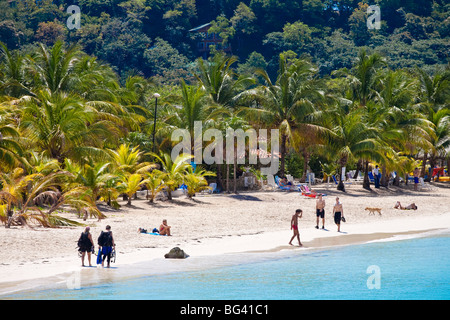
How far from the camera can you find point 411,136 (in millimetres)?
34281

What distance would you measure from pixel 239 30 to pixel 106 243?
80817 millimetres

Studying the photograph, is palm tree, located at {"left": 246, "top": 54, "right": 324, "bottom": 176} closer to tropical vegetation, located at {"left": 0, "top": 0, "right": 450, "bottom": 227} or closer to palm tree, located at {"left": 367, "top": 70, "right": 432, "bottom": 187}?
tropical vegetation, located at {"left": 0, "top": 0, "right": 450, "bottom": 227}

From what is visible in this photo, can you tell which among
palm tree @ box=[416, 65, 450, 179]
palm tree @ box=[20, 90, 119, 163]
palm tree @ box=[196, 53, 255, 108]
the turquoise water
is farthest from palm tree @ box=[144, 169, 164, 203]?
palm tree @ box=[416, 65, 450, 179]

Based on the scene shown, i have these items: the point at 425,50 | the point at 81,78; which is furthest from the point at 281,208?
the point at 425,50

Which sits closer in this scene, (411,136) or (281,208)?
(281,208)

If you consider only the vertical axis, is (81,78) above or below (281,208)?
above

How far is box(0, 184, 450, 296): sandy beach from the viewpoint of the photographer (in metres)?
14.9

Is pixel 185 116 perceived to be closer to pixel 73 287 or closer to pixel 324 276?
pixel 324 276

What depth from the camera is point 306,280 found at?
15016mm

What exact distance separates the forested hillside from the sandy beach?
4833 cm

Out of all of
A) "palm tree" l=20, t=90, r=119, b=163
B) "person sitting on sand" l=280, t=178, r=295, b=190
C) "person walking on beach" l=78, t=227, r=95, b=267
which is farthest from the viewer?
"person sitting on sand" l=280, t=178, r=295, b=190
